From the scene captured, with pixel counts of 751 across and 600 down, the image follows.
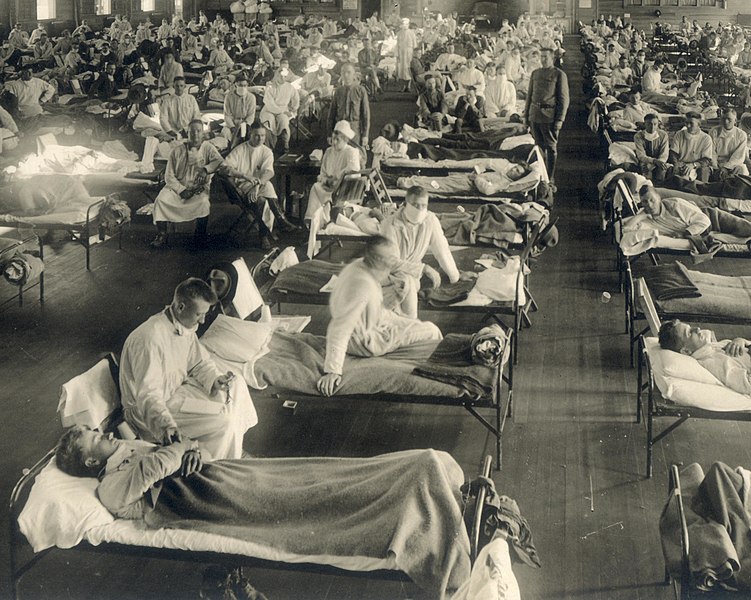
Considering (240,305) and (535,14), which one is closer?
(240,305)

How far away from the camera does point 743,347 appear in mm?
5191

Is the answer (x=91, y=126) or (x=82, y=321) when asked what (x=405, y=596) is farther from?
(x=91, y=126)

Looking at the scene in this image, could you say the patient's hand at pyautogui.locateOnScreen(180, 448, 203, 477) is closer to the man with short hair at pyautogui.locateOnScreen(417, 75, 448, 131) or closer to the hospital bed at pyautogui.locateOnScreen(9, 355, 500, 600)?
the hospital bed at pyautogui.locateOnScreen(9, 355, 500, 600)

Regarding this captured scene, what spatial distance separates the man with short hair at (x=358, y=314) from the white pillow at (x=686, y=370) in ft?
4.85

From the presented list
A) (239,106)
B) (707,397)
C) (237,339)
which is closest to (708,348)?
(707,397)

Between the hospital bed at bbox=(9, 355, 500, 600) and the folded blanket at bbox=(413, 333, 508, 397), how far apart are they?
124 cm

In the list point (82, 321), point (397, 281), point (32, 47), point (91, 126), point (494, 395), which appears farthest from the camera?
point (32, 47)

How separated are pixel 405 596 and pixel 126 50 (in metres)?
21.0

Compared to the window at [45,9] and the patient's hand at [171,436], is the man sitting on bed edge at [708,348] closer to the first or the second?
the patient's hand at [171,436]

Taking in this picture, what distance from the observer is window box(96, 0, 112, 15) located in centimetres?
2742

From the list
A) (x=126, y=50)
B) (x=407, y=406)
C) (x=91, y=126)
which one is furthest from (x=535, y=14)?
(x=407, y=406)

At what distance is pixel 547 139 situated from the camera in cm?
1147

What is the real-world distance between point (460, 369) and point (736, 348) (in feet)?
4.92

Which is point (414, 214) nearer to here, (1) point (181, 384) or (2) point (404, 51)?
(1) point (181, 384)
